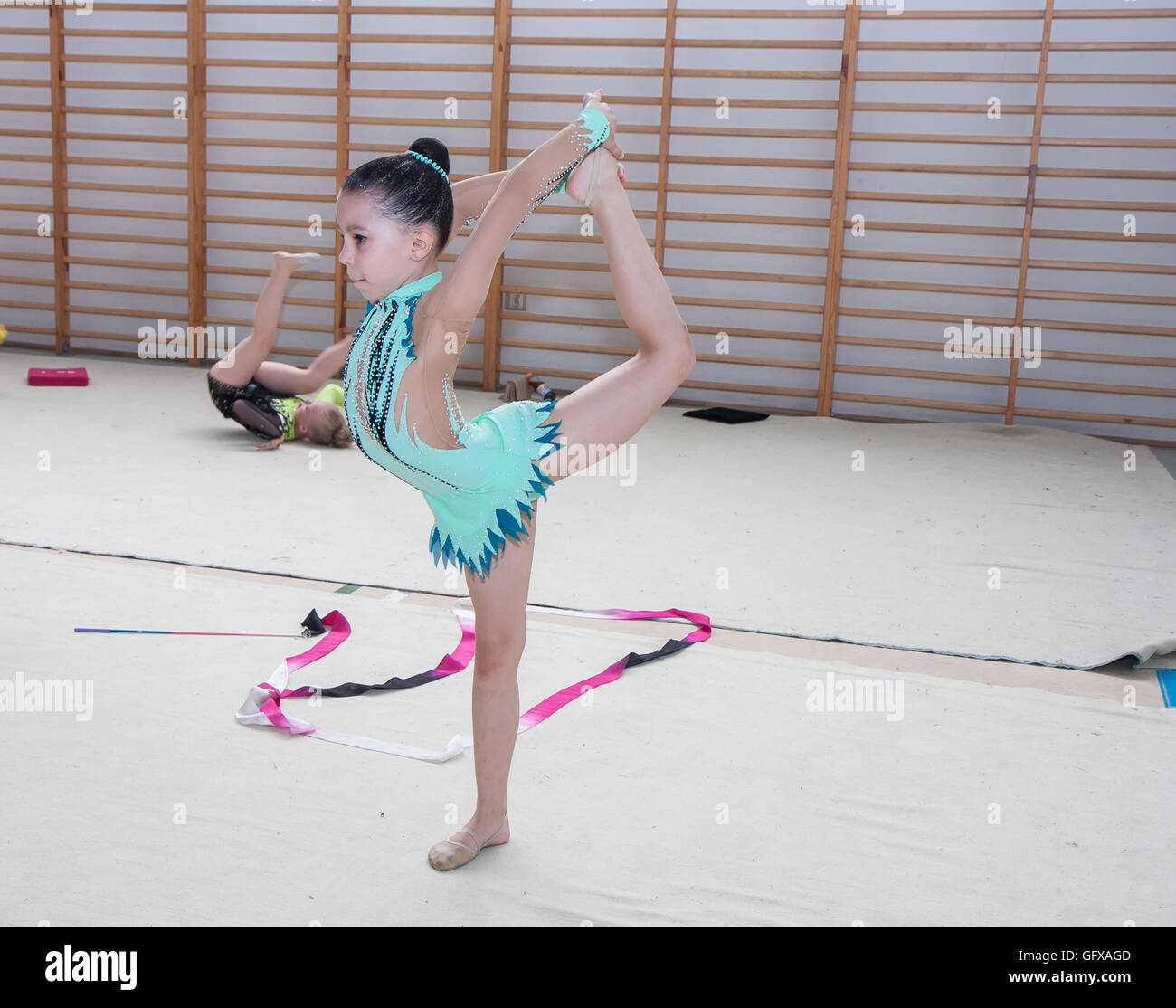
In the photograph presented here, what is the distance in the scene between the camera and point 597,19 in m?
6.29

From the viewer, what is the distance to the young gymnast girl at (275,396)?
4.54m

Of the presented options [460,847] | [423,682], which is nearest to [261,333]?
[423,682]

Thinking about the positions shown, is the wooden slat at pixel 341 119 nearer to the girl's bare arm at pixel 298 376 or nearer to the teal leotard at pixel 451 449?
the girl's bare arm at pixel 298 376

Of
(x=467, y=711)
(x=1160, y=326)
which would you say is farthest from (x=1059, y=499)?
(x=467, y=711)

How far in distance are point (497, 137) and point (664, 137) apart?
989 millimetres

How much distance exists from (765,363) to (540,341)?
4.47ft

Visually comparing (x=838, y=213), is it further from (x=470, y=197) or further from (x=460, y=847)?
(x=460, y=847)

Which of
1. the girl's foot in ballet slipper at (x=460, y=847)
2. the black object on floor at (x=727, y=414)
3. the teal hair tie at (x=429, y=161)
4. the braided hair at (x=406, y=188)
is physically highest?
the teal hair tie at (x=429, y=161)

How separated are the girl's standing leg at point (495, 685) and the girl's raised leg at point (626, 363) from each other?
13 cm

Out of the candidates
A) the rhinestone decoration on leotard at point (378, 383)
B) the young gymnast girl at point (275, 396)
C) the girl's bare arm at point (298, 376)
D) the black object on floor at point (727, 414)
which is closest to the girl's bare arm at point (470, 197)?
the rhinestone decoration on leotard at point (378, 383)

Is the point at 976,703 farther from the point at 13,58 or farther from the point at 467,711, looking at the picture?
the point at 13,58

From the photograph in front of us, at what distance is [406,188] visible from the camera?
154 cm

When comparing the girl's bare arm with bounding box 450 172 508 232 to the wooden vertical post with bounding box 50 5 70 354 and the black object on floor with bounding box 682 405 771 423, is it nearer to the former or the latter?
the black object on floor with bounding box 682 405 771 423
